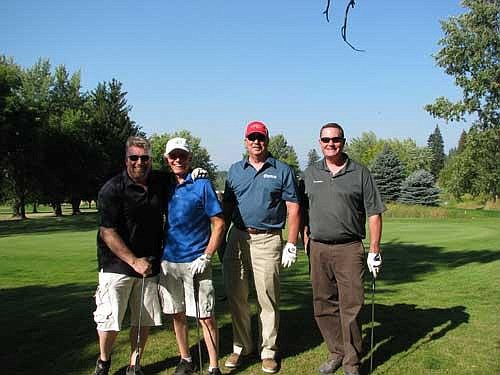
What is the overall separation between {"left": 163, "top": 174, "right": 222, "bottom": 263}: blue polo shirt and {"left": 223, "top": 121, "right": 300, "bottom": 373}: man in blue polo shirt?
0.51 meters

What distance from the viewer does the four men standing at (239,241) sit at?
440cm

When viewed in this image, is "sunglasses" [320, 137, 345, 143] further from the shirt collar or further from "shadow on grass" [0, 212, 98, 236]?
"shadow on grass" [0, 212, 98, 236]

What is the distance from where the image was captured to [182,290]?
462 cm

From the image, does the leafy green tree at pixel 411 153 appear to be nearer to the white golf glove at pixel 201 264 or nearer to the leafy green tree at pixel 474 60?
the leafy green tree at pixel 474 60

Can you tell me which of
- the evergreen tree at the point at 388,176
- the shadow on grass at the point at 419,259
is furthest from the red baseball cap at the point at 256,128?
the evergreen tree at the point at 388,176

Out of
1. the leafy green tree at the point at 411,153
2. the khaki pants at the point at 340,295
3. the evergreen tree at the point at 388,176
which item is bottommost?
the khaki pants at the point at 340,295

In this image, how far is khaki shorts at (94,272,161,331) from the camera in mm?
4367

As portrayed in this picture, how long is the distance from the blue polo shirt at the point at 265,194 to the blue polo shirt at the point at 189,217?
Answer: 1.56 feet

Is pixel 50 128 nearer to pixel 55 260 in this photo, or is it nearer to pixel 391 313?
pixel 55 260

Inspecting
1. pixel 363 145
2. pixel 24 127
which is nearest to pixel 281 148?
pixel 363 145

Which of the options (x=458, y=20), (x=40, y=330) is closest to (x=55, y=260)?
(x=40, y=330)

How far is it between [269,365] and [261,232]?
120cm

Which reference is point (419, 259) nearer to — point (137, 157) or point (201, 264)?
point (201, 264)

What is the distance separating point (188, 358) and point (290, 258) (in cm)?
129
